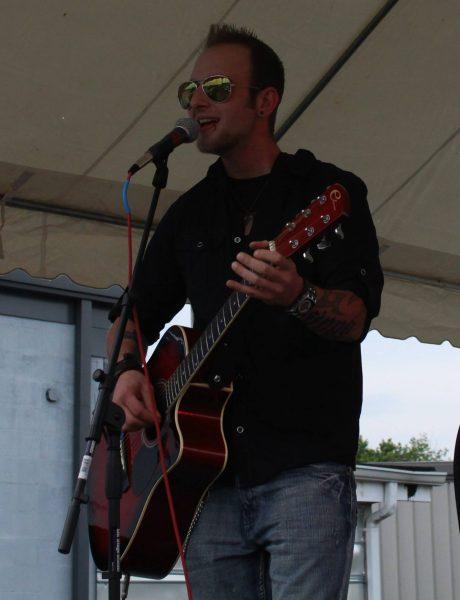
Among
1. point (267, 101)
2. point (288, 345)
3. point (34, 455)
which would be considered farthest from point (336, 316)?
point (34, 455)

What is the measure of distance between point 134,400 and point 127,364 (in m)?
0.11

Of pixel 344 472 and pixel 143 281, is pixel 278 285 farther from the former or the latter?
pixel 143 281

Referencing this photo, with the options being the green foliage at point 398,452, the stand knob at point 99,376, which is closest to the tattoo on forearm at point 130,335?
the stand knob at point 99,376

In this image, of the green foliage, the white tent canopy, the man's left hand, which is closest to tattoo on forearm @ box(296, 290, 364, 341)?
the man's left hand

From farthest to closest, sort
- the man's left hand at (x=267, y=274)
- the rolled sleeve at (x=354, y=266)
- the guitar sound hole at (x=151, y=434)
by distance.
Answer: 1. the guitar sound hole at (x=151, y=434)
2. the rolled sleeve at (x=354, y=266)
3. the man's left hand at (x=267, y=274)

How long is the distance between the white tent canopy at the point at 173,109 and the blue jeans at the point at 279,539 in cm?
143

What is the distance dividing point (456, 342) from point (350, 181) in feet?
6.79

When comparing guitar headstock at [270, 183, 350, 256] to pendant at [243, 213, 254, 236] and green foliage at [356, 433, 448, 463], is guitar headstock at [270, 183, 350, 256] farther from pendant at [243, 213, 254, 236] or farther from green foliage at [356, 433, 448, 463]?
green foliage at [356, 433, 448, 463]

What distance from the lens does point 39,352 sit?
8992mm

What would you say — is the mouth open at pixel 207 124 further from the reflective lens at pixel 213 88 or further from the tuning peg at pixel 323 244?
the tuning peg at pixel 323 244

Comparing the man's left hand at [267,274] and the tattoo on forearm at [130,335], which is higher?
the tattoo on forearm at [130,335]

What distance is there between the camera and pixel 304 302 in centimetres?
223

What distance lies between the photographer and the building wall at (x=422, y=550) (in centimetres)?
1152

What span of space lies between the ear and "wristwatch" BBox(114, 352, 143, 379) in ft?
2.39
